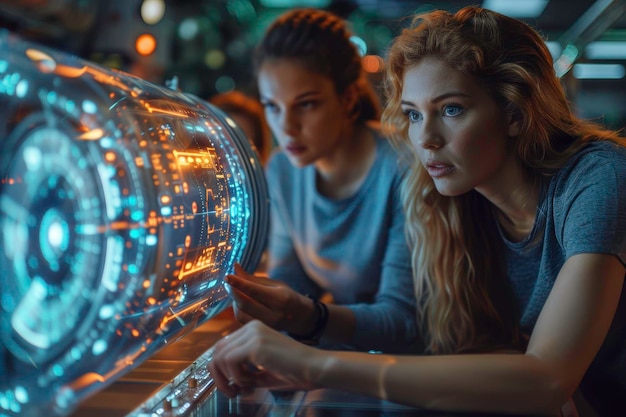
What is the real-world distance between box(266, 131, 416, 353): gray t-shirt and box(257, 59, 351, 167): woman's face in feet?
0.34

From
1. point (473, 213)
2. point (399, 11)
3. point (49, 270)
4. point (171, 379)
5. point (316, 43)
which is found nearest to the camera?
point (49, 270)

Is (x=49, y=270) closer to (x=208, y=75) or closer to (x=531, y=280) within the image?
(x=531, y=280)

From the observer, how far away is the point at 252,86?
321cm

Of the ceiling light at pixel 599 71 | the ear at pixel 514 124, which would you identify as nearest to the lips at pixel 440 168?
the ear at pixel 514 124

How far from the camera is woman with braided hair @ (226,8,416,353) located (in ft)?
4.11

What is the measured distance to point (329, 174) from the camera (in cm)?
143

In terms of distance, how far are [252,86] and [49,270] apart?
2710mm

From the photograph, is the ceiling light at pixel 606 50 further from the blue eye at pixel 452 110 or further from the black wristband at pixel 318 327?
the black wristband at pixel 318 327

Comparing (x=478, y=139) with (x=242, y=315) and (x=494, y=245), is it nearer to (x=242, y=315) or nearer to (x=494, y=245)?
(x=494, y=245)

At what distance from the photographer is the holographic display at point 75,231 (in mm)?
565

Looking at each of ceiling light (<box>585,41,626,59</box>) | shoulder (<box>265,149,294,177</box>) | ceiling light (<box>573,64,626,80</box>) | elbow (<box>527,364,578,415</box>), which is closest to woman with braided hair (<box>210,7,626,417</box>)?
elbow (<box>527,364,578,415</box>)

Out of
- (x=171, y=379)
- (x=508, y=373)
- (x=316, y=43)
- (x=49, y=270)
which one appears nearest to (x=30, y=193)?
(x=49, y=270)

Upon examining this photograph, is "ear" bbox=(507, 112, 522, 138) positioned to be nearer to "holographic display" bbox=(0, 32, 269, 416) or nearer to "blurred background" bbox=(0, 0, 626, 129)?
"holographic display" bbox=(0, 32, 269, 416)

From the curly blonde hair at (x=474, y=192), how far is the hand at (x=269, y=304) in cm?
21
